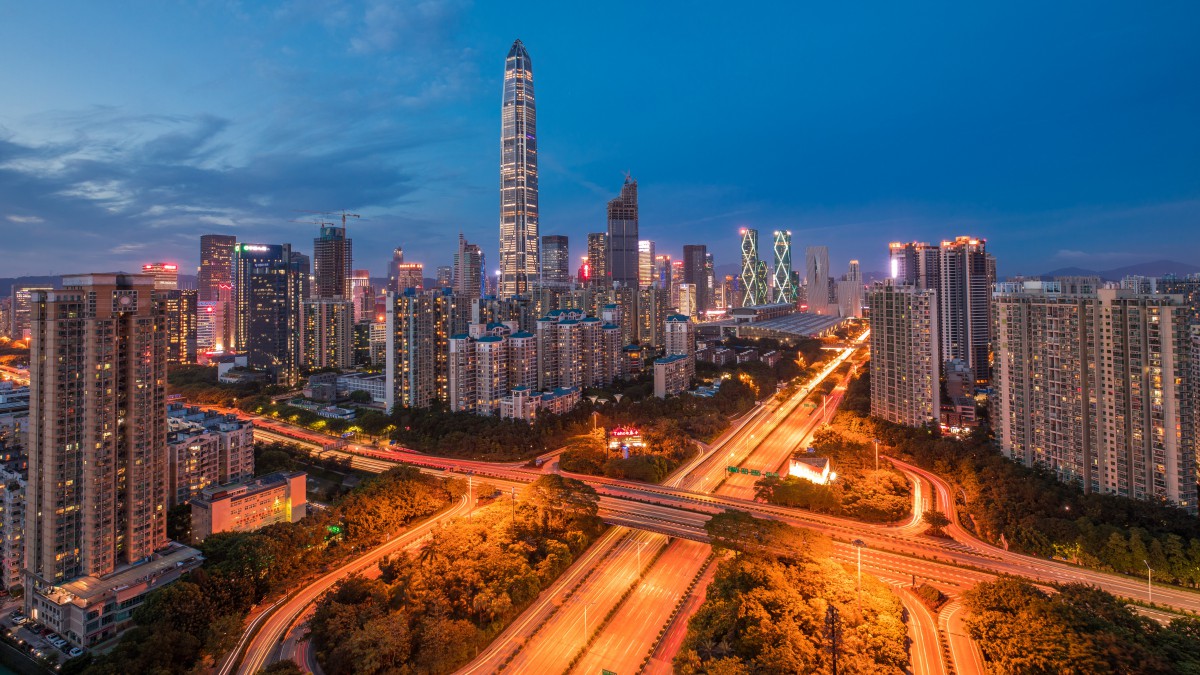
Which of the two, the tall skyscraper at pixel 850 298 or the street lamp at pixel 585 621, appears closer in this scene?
the street lamp at pixel 585 621

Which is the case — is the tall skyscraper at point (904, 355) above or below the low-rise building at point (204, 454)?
above

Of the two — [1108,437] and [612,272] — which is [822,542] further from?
[612,272]

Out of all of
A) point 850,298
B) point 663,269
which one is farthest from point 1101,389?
point 663,269

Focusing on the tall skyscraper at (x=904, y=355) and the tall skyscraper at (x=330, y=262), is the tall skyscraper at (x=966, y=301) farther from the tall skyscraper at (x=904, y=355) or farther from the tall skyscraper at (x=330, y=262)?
the tall skyscraper at (x=330, y=262)

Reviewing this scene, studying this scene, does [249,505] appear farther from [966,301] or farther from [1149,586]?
[966,301]

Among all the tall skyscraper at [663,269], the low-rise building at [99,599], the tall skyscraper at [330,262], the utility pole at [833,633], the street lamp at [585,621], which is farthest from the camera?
the tall skyscraper at [663,269]

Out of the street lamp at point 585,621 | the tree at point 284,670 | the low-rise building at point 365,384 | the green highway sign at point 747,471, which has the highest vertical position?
the low-rise building at point 365,384

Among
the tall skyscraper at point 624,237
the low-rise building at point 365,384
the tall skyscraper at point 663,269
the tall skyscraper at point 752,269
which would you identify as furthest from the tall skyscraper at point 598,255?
the low-rise building at point 365,384
